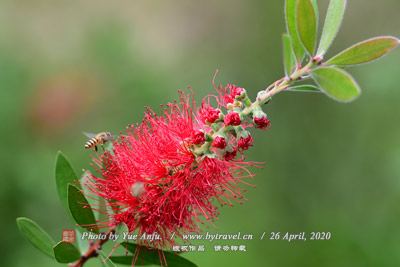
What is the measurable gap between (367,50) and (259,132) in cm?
290

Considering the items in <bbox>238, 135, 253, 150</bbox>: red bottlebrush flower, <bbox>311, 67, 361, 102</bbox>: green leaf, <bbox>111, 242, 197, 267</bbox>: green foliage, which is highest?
<bbox>311, 67, 361, 102</bbox>: green leaf

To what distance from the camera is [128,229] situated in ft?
4.81

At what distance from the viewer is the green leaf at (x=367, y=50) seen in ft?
3.60

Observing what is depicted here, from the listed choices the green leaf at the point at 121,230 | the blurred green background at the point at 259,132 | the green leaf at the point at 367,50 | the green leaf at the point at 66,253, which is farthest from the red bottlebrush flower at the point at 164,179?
the blurred green background at the point at 259,132

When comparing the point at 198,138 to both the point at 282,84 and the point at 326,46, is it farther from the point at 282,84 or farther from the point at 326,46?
the point at 326,46

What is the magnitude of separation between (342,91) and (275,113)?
3.09 meters

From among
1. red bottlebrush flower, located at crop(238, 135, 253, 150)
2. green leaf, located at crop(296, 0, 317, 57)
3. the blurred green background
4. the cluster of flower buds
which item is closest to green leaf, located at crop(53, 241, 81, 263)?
the cluster of flower buds

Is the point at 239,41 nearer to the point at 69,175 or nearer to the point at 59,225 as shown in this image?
the point at 59,225

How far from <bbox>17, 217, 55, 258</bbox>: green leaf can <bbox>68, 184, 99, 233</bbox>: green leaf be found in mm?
155

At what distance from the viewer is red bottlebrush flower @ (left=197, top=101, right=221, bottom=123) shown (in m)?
1.37

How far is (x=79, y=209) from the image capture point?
1454 millimetres

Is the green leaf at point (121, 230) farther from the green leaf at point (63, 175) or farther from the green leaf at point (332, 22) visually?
the green leaf at point (332, 22)

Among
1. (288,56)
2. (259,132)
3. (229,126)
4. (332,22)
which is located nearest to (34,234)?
(229,126)

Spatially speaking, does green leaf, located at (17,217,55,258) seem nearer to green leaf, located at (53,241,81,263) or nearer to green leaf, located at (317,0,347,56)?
green leaf, located at (53,241,81,263)
